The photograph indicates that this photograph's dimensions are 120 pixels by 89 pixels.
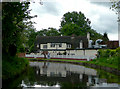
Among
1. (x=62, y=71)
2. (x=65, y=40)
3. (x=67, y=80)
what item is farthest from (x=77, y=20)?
(x=67, y=80)

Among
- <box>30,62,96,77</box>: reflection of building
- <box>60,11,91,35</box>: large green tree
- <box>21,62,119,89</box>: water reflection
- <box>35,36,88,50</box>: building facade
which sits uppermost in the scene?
<box>60,11,91,35</box>: large green tree

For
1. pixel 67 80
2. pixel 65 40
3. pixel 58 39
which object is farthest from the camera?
pixel 65 40

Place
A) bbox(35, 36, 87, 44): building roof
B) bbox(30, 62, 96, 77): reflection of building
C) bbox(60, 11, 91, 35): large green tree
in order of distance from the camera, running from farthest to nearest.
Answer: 1. bbox(60, 11, 91, 35): large green tree
2. bbox(35, 36, 87, 44): building roof
3. bbox(30, 62, 96, 77): reflection of building

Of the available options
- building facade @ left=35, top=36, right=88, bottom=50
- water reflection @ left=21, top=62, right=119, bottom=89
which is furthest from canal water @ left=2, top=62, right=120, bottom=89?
building facade @ left=35, top=36, right=88, bottom=50

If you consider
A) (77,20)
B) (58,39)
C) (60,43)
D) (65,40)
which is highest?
(77,20)

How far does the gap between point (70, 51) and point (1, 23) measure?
46.4 m

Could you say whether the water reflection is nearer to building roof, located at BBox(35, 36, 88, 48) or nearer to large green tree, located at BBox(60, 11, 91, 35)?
building roof, located at BBox(35, 36, 88, 48)

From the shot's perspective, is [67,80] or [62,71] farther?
Result: [62,71]

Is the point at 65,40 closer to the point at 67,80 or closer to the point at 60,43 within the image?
the point at 60,43

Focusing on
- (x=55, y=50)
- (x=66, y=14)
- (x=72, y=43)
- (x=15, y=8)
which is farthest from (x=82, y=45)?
(x=15, y=8)

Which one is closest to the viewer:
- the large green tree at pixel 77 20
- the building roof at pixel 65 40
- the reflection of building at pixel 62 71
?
the reflection of building at pixel 62 71

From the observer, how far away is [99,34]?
323 ft

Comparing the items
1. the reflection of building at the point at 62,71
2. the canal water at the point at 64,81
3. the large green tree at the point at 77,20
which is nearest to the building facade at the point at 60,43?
the large green tree at the point at 77,20

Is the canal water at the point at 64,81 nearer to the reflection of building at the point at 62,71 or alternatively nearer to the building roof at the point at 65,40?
the reflection of building at the point at 62,71
